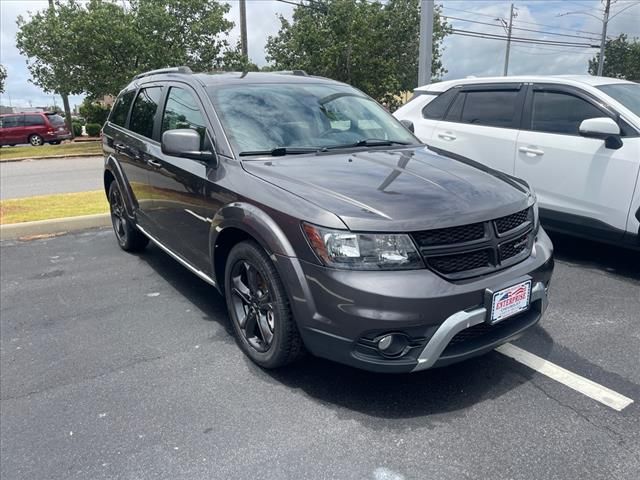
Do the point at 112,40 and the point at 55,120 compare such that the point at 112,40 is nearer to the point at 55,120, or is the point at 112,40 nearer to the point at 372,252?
the point at 55,120

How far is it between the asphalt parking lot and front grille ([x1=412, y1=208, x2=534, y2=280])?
29.5 inches

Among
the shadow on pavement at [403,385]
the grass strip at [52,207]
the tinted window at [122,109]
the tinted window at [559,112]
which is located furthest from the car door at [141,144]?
the tinted window at [559,112]

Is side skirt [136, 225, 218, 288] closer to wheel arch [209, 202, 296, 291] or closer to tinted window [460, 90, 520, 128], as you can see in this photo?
wheel arch [209, 202, 296, 291]

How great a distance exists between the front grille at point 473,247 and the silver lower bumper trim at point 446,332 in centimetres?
19

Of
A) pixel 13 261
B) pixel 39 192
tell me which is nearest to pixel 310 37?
pixel 39 192

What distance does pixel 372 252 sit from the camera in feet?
8.50

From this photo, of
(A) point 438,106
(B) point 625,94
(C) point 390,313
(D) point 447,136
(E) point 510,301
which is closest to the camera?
(C) point 390,313

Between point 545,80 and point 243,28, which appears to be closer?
point 545,80

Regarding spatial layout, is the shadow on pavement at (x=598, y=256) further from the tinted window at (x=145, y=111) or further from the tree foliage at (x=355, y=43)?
the tree foliage at (x=355, y=43)

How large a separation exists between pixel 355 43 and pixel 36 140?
54.8 ft

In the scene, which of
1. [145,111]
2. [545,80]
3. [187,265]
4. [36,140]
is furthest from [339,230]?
[36,140]

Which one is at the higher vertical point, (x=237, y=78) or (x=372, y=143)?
(x=237, y=78)

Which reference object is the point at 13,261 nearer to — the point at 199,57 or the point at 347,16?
the point at 199,57

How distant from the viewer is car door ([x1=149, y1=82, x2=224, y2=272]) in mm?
3574
